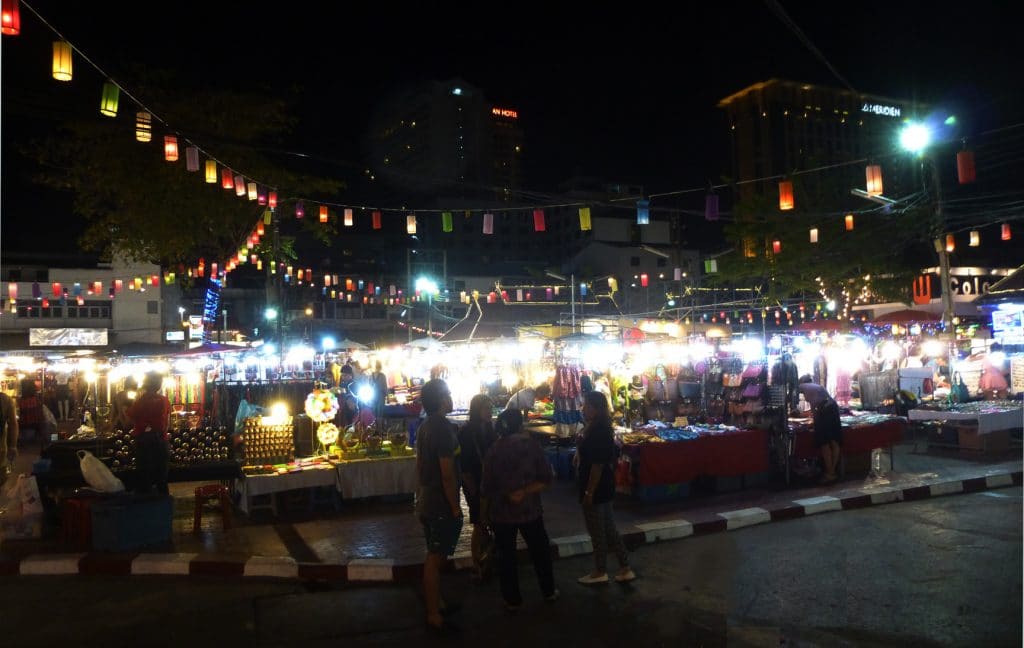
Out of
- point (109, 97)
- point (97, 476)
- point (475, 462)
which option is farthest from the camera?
point (109, 97)

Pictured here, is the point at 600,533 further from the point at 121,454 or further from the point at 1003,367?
the point at 1003,367

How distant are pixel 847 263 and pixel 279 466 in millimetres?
24277

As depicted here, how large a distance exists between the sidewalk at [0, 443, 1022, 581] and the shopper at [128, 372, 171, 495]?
0.69 meters

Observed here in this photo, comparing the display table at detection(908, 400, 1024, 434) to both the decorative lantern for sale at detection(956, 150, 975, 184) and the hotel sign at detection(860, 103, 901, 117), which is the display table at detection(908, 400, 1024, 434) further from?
the hotel sign at detection(860, 103, 901, 117)

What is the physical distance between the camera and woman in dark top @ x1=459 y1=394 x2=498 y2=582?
6.87m

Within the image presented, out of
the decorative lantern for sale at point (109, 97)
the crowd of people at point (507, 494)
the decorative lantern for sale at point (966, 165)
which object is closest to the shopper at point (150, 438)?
the decorative lantern for sale at point (109, 97)

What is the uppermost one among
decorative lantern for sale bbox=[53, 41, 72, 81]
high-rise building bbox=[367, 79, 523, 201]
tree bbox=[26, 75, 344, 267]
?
high-rise building bbox=[367, 79, 523, 201]

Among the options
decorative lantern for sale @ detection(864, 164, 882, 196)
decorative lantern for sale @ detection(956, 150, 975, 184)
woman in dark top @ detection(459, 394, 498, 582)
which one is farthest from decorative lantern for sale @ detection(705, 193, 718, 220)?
woman in dark top @ detection(459, 394, 498, 582)

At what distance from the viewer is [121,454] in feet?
34.5

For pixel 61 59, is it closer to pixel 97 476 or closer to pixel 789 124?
pixel 97 476

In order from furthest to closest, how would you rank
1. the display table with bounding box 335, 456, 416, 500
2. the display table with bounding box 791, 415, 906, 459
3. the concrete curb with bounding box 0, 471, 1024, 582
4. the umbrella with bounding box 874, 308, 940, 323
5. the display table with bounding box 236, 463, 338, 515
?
1. the umbrella with bounding box 874, 308, 940, 323
2. the display table with bounding box 791, 415, 906, 459
3. the display table with bounding box 335, 456, 416, 500
4. the display table with bounding box 236, 463, 338, 515
5. the concrete curb with bounding box 0, 471, 1024, 582

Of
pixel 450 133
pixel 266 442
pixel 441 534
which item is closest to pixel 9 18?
pixel 266 442

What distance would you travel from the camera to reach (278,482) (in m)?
9.59

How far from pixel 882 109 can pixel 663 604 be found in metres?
98.4
